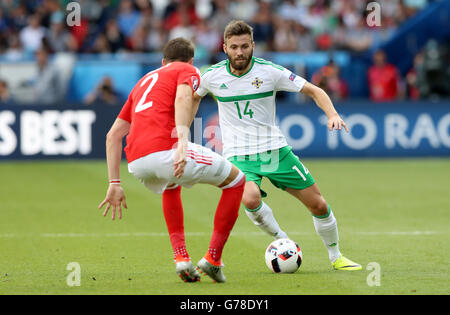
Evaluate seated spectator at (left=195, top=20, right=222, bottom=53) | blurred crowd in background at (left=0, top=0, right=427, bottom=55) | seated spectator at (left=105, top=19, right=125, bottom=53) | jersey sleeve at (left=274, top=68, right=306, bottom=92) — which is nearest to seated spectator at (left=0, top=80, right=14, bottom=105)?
blurred crowd in background at (left=0, top=0, right=427, bottom=55)

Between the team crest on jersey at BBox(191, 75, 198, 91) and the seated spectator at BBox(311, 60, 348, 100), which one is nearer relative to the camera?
the team crest on jersey at BBox(191, 75, 198, 91)

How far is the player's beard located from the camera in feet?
24.9

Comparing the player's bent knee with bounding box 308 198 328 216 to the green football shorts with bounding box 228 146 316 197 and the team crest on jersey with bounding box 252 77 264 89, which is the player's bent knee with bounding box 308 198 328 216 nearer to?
the green football shorts with bounding box 228 146 316 197

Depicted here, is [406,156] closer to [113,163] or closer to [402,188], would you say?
[402,188]

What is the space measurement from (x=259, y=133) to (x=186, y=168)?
158 centimetres

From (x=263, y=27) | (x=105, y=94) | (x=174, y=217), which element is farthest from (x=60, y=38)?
(x=174, y=217)

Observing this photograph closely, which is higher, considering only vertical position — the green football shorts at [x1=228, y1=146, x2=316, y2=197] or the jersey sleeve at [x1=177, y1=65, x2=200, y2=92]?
the jersey sleeve at [x1=177, y1=65, x2=200, y2=92]

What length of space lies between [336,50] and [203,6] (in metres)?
3.74

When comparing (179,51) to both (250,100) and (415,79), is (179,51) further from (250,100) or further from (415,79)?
(415,79)

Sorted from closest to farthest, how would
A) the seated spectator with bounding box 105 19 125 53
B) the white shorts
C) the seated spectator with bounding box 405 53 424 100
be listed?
1. the white shorts
2. the seated spectator with bounding box 405 53 424 100
3. the seated spectator with bounding box 105 19 125 53

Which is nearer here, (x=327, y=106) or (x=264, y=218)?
(x=327, y=106)

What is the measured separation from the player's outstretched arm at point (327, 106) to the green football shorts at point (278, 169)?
1.90 feet

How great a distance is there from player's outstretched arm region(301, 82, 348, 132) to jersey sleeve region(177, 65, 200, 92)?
3.74ft

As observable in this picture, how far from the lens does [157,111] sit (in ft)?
Result: 21.7
